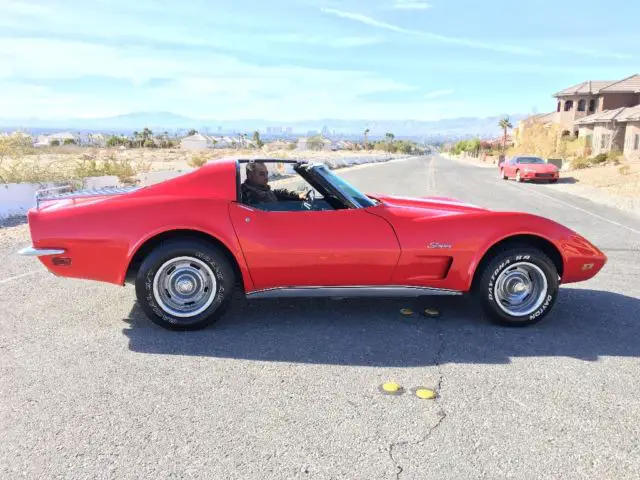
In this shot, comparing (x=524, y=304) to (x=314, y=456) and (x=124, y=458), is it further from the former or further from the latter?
(x=124, y=458)

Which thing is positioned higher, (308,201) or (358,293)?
Result: (308,201)

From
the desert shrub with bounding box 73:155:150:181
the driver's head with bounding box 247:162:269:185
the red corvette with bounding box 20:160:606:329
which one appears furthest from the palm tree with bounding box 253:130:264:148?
the red corvette with bounding box 20:160:606:329

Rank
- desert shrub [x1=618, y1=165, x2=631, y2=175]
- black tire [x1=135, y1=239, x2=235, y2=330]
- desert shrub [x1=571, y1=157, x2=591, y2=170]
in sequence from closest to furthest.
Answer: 1. black tire [x1=135, y1=239, x2=235, y2=330]
2. desert shrub [x1=618, y1=165, x2=631, y2=175]
3. desert shrub [x1=571, y1=157, x2=591, y2=170]

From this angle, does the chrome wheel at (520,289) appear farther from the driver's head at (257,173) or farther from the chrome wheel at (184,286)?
the chrome wheel at (184,286)

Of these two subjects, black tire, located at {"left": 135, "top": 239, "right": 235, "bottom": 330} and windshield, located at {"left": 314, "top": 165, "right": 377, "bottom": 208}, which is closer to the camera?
black tire, located at {"left": 135, "top": 239, "right": 235, "bottom": 330}

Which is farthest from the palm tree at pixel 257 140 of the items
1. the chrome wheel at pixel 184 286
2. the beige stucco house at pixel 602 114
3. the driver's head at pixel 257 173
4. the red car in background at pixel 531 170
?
the chrome wheel at pixel 184 286

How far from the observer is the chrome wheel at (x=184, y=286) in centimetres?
414

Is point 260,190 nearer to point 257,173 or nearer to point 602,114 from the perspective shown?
point 257,173

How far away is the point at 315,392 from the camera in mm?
3273

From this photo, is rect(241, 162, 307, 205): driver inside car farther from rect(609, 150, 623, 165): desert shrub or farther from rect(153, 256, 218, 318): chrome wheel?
rect(609, 150, 623, 165): desert shrub

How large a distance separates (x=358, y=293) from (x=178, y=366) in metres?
1.49

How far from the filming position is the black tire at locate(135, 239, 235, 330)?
13.4 feet

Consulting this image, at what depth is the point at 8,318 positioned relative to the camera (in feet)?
14.8

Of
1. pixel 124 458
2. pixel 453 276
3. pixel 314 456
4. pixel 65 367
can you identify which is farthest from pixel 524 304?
pixel 65 367
